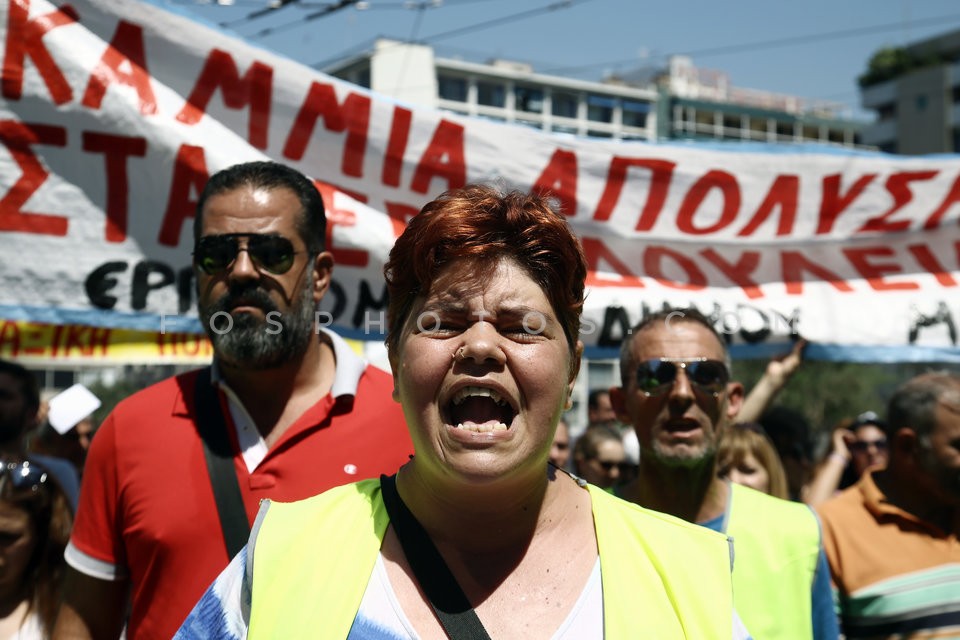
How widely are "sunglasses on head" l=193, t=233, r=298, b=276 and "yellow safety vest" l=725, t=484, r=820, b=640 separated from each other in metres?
1.52

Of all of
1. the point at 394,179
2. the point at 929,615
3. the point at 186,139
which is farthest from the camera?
the point at 394,179

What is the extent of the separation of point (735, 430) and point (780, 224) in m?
1.13

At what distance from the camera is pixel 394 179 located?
14.8ft

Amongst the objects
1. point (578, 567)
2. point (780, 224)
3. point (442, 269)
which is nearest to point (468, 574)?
point (578, 567)

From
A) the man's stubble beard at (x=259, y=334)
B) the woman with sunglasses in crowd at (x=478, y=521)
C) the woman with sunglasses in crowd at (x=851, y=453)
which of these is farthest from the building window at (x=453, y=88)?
the woman with sunglasses in crowd at (x=478, y=521)

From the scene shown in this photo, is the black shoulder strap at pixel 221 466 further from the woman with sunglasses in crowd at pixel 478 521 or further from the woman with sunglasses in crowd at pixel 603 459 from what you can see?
the woman with sunglasses in crowd at pixel 603 459

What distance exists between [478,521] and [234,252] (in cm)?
127

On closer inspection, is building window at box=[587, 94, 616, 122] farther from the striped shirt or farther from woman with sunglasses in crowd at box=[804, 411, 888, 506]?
the striped shirt

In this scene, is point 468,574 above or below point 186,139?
below

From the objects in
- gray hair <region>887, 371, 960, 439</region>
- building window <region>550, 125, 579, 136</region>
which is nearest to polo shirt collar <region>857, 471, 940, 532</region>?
gray hair <region>887, 371, 960, 439</region>

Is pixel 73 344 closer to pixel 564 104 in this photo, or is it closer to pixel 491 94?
pixel 491 94

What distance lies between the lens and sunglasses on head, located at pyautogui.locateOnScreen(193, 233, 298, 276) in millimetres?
2781

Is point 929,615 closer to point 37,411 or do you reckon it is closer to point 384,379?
point 384,379

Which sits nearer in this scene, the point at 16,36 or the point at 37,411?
the point at 16,36
